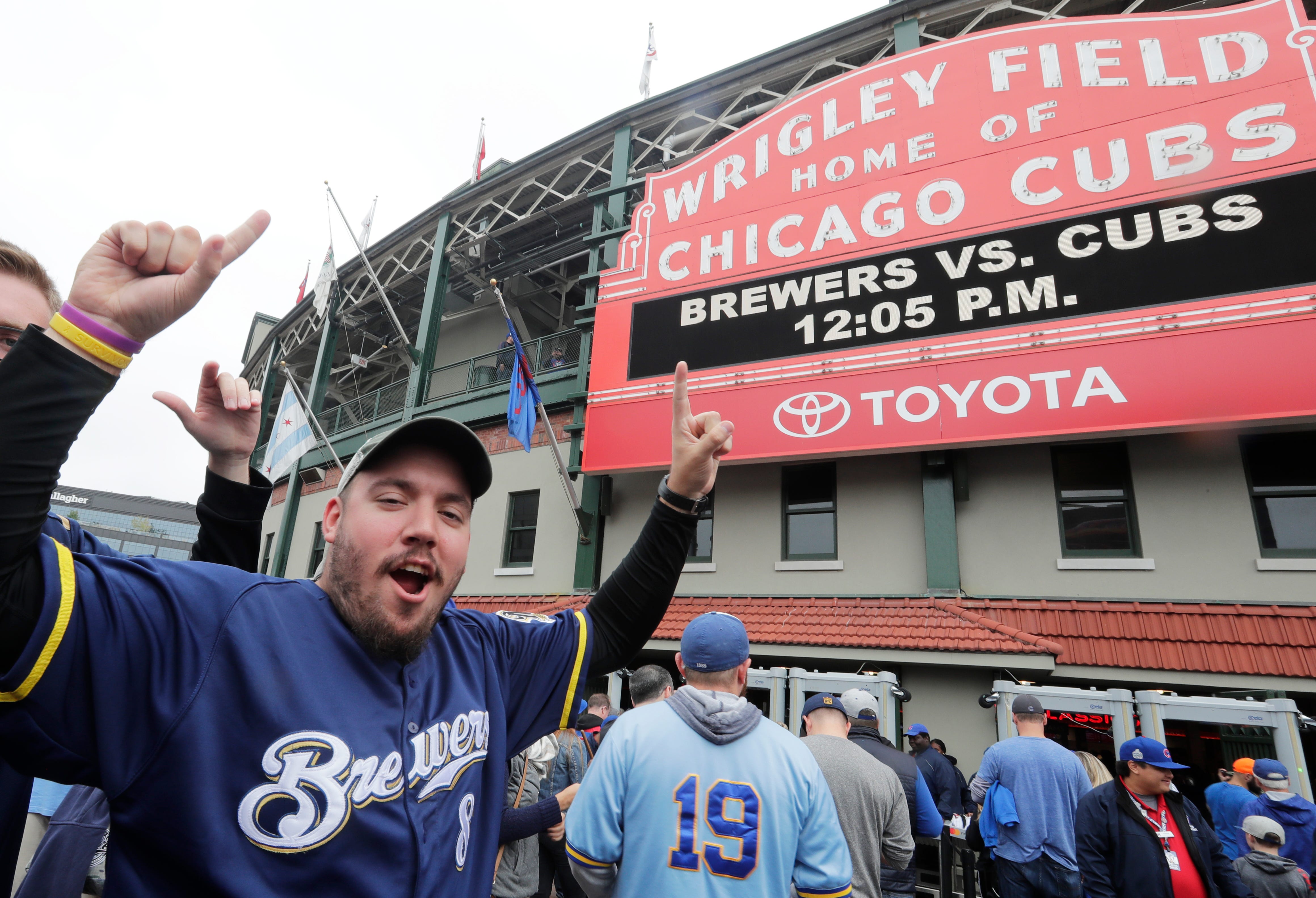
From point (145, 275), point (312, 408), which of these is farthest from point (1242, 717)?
point (312, 408)

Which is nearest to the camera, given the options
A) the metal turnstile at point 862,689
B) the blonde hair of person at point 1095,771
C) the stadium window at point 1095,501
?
the blonde hair of person at point 1095,771

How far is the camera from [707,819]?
2664 millimetres

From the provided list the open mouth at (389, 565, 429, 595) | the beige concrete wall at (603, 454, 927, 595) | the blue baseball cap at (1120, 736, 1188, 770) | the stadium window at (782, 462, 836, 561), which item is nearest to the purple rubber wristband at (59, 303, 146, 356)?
the open mouth at (389, 565, 429, 595)

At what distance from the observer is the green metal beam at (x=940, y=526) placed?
8.93 m

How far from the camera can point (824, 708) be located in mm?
4324

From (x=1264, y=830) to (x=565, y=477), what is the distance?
9.15 metres

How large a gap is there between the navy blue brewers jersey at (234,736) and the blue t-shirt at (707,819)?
1.25 m

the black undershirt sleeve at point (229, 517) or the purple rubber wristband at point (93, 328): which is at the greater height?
the purple rubber wristband at point (93, 328)

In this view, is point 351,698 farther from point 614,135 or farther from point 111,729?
point 614,135

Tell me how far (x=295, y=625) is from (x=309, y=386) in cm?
2745

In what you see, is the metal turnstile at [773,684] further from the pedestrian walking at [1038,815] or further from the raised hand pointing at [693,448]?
the raised hand pointing at [693,448]

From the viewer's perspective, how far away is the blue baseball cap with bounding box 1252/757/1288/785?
529 cm

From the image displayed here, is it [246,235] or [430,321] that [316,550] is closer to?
[430,321]

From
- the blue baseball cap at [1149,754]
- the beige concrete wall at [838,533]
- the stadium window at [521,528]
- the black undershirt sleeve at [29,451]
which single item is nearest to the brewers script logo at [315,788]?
the black undershirt sleeve at [29,451]
